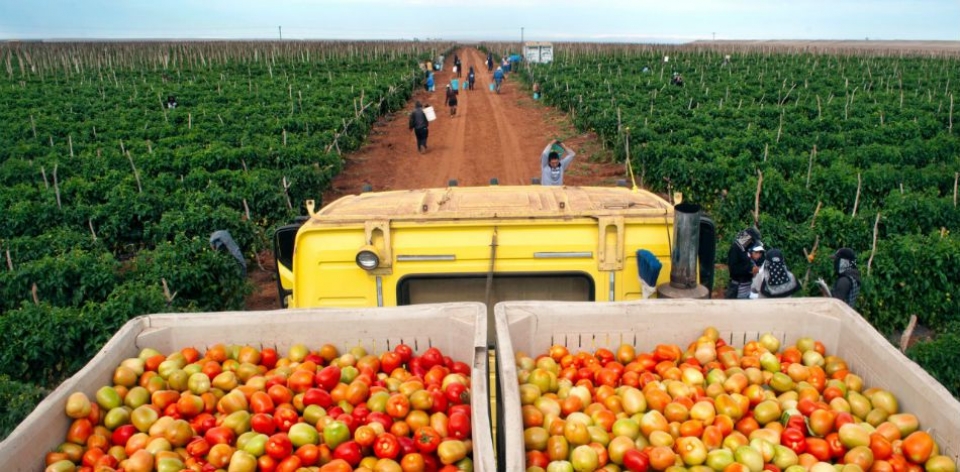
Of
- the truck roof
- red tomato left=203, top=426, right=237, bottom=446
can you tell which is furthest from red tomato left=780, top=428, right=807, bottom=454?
red tomato left=203, top=426, right=237, bottom=446

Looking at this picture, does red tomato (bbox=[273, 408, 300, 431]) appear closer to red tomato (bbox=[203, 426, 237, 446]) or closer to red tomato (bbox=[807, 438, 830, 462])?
red tomato (bbox=[203, 426, 237, 446])

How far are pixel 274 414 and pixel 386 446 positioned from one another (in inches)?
31.4

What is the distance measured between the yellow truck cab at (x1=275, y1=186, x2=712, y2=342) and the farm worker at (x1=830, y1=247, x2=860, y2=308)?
4.16 metres

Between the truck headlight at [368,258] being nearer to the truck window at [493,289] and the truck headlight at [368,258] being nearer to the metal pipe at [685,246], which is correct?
the truck window at [493,289]

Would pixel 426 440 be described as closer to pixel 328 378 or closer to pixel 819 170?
pixel 328 378

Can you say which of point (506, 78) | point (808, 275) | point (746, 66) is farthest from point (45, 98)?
point (746, 66)

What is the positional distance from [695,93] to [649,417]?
29.8m

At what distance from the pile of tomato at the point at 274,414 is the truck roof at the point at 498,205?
48.4 inches

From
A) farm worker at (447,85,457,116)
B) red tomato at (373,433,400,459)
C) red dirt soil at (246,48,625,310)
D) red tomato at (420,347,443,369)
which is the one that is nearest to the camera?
red tomato at (373,433,400,459)

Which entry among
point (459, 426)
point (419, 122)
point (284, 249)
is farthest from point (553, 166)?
point (419, 122)

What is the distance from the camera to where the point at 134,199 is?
42.3 feet

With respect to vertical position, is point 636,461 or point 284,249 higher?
point 284,249

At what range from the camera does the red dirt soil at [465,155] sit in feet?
62.7

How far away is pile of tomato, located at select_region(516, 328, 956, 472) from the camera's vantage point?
3.30 meters
